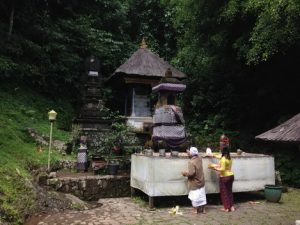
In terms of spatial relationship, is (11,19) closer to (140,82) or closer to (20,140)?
(140,82)

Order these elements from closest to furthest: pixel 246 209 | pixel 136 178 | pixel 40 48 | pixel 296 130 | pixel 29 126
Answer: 1. pixel 296 130
2. pixel 246 209
3. pixel 136 178
4. pixel 29 126
5. pixel 40 48

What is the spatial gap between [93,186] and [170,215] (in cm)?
333

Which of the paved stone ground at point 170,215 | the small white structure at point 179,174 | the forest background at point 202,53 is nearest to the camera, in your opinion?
the paved stone ground at point 170,215

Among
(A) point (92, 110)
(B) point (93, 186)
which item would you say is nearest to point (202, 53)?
(A) point (92, 110)

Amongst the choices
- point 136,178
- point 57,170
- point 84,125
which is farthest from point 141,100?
point 136,178

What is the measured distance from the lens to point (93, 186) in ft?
39.5

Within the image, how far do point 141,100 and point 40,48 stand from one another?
21.9 ft

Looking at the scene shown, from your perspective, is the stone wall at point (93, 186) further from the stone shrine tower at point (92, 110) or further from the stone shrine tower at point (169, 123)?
the stone shrine tower at point (92, 110)

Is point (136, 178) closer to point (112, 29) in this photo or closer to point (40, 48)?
point (40, 48)

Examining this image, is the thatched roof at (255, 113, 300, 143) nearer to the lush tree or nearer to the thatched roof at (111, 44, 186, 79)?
the lush tree

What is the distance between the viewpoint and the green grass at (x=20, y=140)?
9.02 m

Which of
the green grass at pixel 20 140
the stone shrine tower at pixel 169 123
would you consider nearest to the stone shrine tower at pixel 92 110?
the green grass at pixel 20 140

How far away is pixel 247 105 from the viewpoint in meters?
19.8

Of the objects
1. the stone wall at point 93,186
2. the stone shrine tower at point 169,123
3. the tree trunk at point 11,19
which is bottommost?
the stone wall at point 93,186
